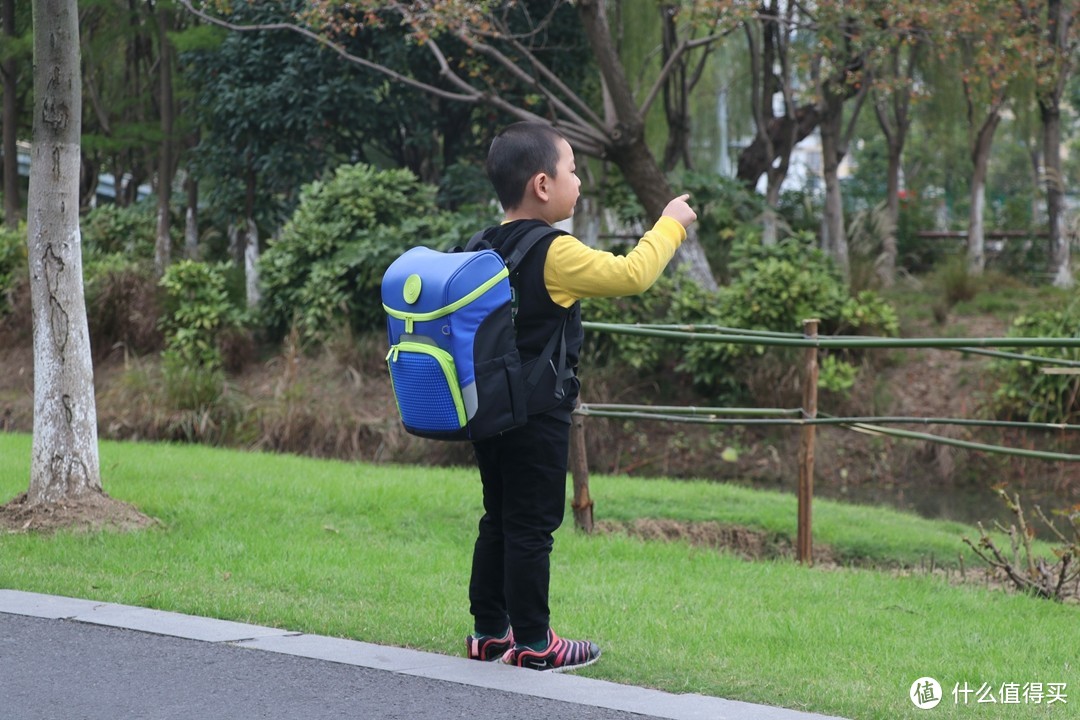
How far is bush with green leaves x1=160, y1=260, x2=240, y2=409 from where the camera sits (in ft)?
46.3

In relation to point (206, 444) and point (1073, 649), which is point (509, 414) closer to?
point (1073, 649)

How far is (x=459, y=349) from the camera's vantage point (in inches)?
154

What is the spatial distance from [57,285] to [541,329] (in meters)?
3.57

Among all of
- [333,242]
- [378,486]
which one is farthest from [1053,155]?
[378,486]

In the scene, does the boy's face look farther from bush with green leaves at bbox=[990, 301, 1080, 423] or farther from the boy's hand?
bush with green leaves at bbox=[990, 301, 1080, 423]

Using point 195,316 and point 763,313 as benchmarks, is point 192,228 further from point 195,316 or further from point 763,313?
point 763,313

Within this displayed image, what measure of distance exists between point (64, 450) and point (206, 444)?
5908 mm

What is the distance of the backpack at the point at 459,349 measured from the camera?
3.90 m

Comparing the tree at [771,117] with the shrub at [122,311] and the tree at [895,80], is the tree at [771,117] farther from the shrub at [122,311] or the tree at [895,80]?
the shrub at [122,311]

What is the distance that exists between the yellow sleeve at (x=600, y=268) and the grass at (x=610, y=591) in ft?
4.11

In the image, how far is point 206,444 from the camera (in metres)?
12.5

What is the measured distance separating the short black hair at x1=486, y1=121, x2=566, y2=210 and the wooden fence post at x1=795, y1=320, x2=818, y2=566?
3.09 metres

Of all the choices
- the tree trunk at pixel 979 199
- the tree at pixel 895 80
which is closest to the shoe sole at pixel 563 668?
the tree at pixel 895 80

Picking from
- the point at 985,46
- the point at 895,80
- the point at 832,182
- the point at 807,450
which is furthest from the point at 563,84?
the point at 807,450
